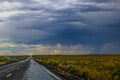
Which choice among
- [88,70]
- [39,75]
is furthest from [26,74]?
[88,70]

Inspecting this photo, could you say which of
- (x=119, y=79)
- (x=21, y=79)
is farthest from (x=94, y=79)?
(x=21, y=79)

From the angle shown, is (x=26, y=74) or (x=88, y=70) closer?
(x=26, y=74)

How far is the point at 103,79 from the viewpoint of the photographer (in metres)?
21.0

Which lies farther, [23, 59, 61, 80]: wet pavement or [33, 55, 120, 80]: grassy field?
[23, 59, 61, 80]: wet pavement

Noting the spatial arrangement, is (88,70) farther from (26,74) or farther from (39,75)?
(26,74)

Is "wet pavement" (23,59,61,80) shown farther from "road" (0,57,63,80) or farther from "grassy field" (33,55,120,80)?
"grassy field" (33,55,120,80)

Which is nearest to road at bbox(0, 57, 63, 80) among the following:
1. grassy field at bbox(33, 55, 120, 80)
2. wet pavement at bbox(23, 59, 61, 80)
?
wet pavement at bbox(23, 59, 61, 80)

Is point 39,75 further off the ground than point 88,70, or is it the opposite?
point 88,70

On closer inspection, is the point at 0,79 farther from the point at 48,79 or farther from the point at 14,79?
the point at 48,79

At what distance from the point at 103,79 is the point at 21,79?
5.59 metres

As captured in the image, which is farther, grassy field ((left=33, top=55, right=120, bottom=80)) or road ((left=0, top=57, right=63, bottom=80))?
road ((left=0, top=57, right=63, bottom=80))

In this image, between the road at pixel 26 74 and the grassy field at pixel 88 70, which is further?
the road at pixel 26 74

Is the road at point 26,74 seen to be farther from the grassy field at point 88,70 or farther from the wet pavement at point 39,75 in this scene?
the grassy field at point 88,70

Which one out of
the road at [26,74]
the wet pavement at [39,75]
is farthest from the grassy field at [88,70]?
the road at [26,74]
